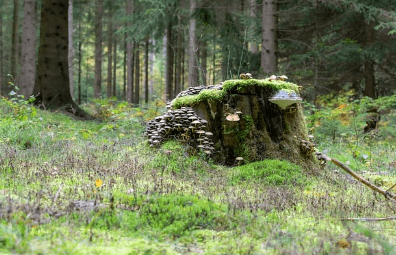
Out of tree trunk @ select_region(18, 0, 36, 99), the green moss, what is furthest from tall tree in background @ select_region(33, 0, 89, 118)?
the green moss

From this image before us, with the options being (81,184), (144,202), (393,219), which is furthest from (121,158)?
(393,219)

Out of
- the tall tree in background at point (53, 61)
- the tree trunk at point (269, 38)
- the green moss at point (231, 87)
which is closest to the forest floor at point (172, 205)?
the green moss at point (231, 87)

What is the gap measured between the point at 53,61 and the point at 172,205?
864 centimetres

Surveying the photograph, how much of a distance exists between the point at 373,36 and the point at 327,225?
12.3m

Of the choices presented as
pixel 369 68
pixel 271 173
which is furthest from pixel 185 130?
pixel 369 68

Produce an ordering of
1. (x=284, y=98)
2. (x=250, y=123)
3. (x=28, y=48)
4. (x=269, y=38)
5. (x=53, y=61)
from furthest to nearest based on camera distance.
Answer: (x=28, y=48) → (x=269, y=38) → (x=53, y=61) → (x=250, y=123) → (x=284, y=98)

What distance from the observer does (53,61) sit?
998 cm

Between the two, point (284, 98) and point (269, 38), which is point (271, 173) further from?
point (269, 38)

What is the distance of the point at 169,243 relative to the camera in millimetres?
2350

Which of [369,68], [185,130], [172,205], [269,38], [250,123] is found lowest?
[172,205]

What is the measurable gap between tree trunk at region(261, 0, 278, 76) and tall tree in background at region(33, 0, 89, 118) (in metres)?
6.08

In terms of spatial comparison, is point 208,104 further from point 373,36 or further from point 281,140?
point 373,36

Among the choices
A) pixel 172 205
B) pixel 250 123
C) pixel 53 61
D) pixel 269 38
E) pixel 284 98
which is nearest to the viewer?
pixel 172 205

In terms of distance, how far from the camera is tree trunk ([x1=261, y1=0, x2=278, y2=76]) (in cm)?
1047
